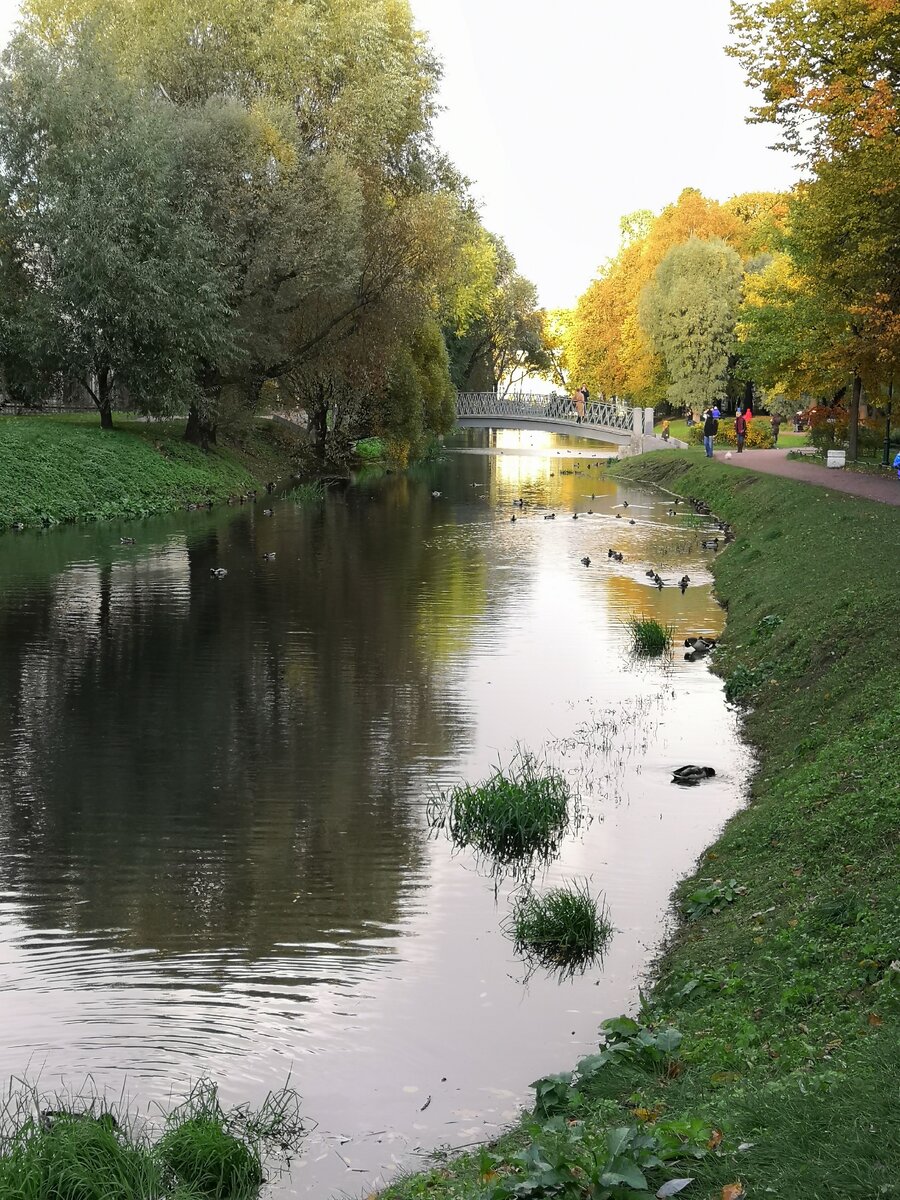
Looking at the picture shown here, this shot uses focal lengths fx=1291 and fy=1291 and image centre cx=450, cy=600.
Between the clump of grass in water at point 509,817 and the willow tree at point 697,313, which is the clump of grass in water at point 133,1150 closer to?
the clump of grass in water at point 509,817

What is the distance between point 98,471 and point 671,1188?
38.4 meters

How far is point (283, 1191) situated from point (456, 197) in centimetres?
5219

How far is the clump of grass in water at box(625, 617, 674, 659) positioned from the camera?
66.8 ft

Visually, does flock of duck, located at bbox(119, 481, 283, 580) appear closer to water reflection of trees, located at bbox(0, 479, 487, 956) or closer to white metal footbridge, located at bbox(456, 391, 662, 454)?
water reflection of trees, located at bbox(0, 479, 487, 956)

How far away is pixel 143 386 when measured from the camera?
41312mm

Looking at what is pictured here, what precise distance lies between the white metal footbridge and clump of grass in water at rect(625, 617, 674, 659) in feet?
163

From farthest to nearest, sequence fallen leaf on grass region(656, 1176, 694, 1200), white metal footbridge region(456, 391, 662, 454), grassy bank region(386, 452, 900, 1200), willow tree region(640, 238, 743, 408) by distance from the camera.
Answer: white metal footbridge region(456, 391, 662, 454), willow tree region(640, 238, 743, 408), grassy bank region(386, 452, 900, 1200), fallen leaf on grass region(656, 1176, 694, 1200)

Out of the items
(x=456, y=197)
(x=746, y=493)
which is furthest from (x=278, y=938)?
(x=456, y=197)

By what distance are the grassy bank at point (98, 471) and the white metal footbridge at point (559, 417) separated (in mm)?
28419

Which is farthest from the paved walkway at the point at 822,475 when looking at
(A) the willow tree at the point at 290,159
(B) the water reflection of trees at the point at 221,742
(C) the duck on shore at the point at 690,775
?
(C) the duck on shore at the point at 690,775

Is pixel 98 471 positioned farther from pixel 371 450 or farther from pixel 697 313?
pixel 697 313

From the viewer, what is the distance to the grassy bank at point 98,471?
38.2 m

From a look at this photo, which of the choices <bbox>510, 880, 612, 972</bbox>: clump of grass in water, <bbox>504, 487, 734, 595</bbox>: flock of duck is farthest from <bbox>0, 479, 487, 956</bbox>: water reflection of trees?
<bbox>504, 487, 734, 595</bbox>: flock of duck

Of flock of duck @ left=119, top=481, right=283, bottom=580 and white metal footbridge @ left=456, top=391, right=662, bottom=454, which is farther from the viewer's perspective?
white metal footbridge @ left=456, top=391, right=662, bottom=454
